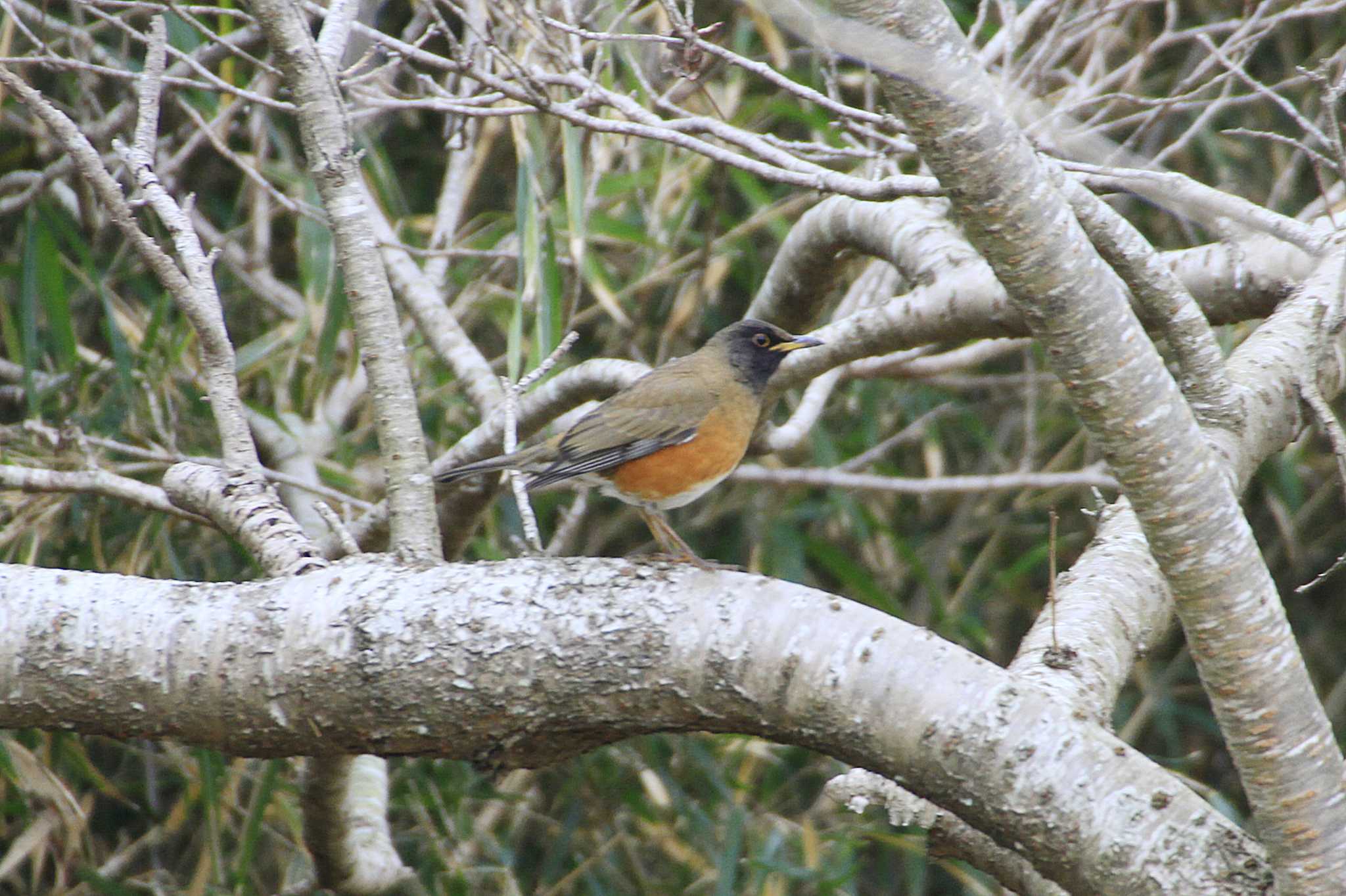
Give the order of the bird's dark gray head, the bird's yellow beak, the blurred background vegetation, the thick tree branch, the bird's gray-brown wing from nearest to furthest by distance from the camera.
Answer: the thick tree branch < the bird's gray-brown wing < the bird's yellow beak < the bird's dark gray head < the blurred background vegetation

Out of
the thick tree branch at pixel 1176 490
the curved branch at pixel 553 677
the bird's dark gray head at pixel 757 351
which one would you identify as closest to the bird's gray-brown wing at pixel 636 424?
the bird's dark gray head at pixel 757 351

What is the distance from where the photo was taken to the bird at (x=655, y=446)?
3.86 metres

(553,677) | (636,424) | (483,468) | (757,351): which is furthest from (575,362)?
(553,677)

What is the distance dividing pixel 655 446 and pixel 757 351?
61 centimetres

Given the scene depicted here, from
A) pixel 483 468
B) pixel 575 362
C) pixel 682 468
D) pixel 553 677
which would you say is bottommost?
pixel 553 677

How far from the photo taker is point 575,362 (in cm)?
610

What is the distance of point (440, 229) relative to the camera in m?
5.25

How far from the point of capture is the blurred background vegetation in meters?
4.63

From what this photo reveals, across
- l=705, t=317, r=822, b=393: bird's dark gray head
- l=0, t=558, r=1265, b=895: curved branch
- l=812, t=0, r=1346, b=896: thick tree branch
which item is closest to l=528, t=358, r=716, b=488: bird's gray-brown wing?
l=705, t=317, r=822, b=393: bird's dark gray head

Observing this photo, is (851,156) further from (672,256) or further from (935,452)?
(935,452)

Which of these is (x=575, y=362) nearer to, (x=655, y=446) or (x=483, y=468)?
(x=655, y=446)

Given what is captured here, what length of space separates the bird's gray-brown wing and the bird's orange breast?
25mm

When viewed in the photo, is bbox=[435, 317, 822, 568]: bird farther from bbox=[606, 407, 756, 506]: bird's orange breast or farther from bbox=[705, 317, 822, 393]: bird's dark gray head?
bbox=[705, 317, 822, 393]: bird's dark gray head

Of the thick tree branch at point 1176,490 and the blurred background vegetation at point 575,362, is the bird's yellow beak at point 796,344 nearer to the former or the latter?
the blurred background vegetation at point 575,362
